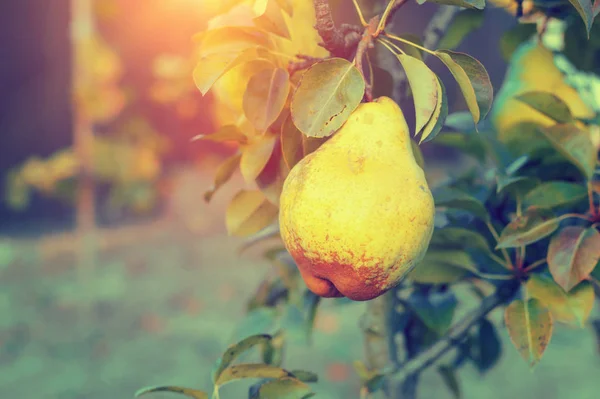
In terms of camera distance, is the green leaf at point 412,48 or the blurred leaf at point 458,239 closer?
the green leaf at point 412,48

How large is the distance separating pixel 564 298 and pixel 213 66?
1.25 ft

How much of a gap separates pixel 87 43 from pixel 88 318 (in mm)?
1308

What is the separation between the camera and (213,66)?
1.64 feet

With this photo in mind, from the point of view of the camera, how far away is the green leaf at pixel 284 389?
1.82ft

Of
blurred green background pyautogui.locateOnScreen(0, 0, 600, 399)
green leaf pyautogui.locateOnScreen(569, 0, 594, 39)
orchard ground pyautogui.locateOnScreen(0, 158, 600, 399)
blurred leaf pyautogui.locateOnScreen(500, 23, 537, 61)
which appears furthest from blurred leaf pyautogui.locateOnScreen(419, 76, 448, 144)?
blurred green background pyautogui.locateOnScreen(0, 0, 600, 399)

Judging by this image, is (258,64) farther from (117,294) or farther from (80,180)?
(80,180)

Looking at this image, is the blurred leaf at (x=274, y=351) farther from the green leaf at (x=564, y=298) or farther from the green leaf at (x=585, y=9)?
the green leaf at (x=585, y=9)

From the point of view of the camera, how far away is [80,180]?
313 centimetres

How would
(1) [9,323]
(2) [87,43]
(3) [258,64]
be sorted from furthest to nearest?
1. (2) [87,43]
2. (1) [9,323]
3. (3) [258,64]

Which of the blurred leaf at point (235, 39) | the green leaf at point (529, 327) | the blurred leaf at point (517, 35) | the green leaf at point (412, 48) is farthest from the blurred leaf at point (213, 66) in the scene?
the blurred leaf at point (517, 35)

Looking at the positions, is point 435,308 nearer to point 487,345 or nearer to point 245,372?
point 487,345

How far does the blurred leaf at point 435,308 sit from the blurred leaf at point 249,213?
0.23m

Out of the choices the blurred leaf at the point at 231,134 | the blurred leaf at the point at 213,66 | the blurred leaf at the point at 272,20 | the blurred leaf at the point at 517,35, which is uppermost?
the blurred leaf at the point at 272,20

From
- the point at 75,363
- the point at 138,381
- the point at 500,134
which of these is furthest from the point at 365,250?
the point at 75,363
